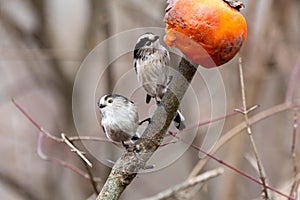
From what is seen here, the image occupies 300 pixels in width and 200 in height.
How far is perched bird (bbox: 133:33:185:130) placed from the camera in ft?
1.10

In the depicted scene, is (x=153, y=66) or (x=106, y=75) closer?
(x=153, y=66)

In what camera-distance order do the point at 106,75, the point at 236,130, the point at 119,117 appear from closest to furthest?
the point at 119,117, the point at 236,130, the point at 106,75

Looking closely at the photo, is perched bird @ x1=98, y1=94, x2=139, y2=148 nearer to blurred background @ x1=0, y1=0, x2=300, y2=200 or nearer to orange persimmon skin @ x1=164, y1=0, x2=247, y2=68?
orange persimmon skin @ x1=164, y1=0, x2=247, y2=68

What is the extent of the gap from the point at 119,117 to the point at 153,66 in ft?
0.13

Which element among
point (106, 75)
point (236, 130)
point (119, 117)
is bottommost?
point (119, 117)

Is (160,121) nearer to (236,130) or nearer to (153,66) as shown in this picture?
(153,66)

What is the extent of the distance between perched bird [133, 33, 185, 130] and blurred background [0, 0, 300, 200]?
73 cm

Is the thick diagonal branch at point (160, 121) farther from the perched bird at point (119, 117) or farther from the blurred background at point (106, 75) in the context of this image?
the blurred background at point (106, 75)

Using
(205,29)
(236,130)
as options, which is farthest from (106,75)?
(205,29)

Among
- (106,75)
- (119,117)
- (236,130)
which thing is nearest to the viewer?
(119,117)

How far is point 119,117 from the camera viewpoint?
33 cm

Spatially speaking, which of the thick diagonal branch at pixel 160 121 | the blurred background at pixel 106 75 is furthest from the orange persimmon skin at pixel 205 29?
the blurred background at pixel 106 75

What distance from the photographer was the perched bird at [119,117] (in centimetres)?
33

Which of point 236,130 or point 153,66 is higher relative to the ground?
point 236,130
